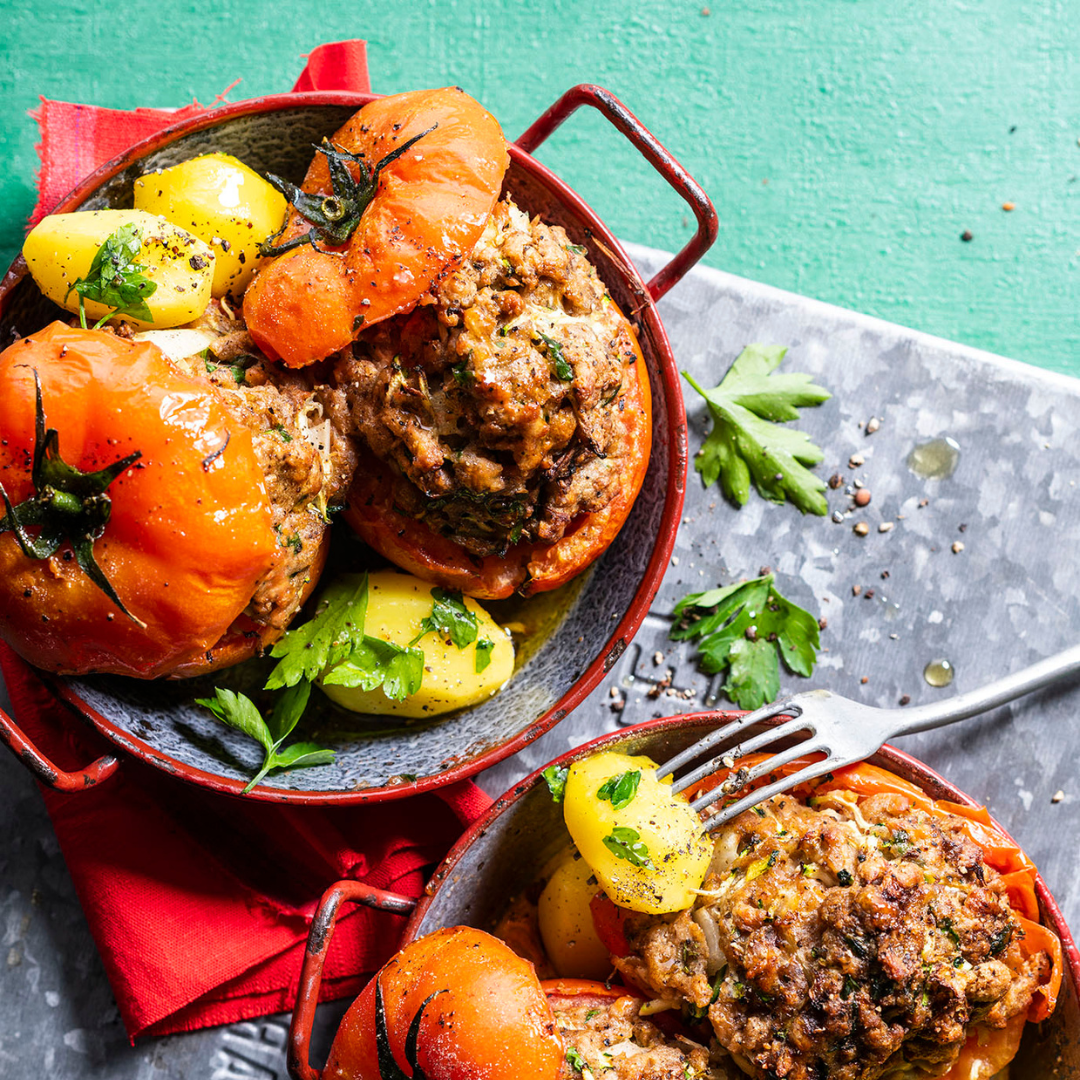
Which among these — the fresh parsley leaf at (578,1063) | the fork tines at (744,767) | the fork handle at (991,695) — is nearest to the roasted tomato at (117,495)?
the fork tines at (744,767)

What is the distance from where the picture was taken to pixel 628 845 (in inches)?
88.8

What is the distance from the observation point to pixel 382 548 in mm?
2420

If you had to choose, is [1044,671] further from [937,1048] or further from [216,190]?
[216,190]

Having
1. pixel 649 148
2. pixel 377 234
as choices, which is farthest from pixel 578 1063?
pixel 649 148

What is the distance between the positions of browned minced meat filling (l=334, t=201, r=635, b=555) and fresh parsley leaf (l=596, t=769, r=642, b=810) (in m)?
0.63

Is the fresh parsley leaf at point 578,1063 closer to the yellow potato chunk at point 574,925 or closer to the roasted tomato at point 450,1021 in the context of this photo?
the roasted tomato at point 450,1021

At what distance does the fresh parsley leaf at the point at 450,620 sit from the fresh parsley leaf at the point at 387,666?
48 millimetres

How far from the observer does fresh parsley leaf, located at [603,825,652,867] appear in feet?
7.36

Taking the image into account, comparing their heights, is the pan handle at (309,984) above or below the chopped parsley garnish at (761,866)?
below

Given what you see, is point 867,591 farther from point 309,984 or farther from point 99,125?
point 99,125

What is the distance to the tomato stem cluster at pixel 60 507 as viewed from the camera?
1861 mm

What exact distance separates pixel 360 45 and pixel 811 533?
A: 5.98 feet

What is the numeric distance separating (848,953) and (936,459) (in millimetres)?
1408

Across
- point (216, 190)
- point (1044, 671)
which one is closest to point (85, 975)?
point (216, 190)
